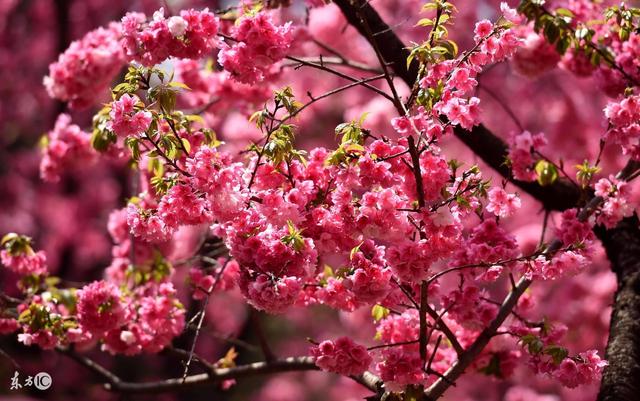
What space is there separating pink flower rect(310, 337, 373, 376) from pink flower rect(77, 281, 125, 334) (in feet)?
3.40

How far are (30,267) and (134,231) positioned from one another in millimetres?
1163

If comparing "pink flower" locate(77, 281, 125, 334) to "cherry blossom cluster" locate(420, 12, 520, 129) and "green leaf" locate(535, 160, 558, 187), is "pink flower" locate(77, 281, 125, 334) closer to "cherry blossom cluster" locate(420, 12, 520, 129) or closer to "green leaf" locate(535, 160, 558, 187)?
"cherry blossom cluster" locate(420, 12, 520, 129)

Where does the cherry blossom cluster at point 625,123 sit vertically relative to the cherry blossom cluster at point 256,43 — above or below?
above

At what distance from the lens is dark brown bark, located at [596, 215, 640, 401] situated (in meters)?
3.24

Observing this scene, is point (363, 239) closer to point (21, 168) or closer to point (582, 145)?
point (582, 145)

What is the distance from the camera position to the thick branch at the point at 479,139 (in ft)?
12.5

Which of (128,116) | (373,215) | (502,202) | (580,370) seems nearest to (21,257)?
(128,116)

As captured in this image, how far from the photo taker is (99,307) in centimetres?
352

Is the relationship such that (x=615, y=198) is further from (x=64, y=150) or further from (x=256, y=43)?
(x=64, y=150)

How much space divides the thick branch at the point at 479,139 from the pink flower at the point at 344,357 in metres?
1.28

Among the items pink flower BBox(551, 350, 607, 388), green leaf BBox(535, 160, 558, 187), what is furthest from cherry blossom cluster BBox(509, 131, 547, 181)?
pink flower BBox(551, 350, 607, 388)

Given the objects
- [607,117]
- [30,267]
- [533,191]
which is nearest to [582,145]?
[533,191]

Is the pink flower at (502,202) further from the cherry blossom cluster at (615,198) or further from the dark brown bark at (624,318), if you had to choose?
the dark brown bark at (624,318)

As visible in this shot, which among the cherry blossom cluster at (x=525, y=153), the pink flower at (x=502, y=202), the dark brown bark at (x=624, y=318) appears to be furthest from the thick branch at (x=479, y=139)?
the pink flower at (x=502, y=202)
